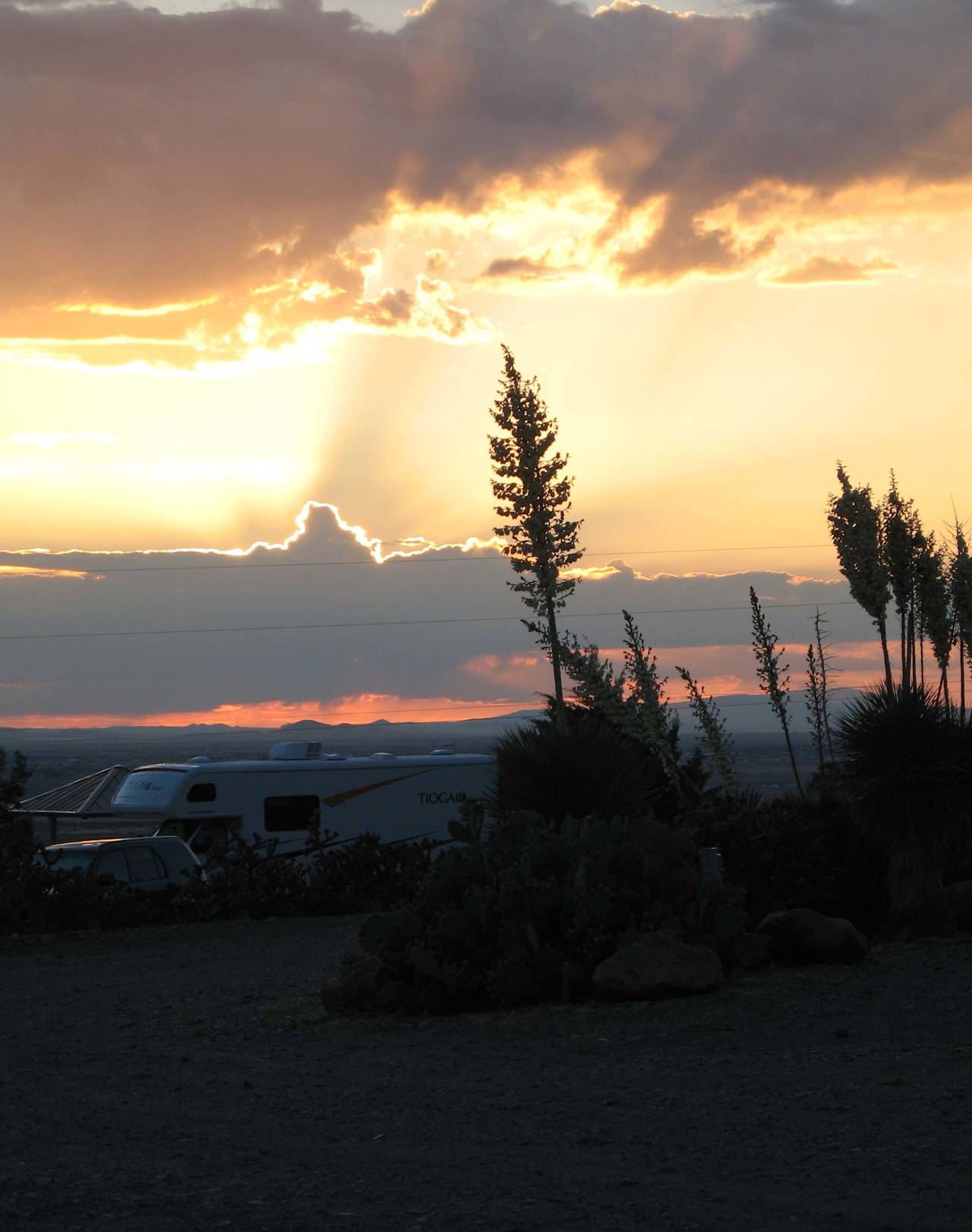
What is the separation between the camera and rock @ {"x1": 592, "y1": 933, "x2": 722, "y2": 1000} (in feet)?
33.9

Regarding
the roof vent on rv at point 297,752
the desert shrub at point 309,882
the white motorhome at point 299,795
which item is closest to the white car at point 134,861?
the desert shrub at point 309,882

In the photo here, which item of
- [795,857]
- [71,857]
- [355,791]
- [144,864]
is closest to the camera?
[795,857]

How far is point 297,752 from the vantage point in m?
26.1

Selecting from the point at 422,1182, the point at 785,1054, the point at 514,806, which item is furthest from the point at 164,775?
the point at 422,1182

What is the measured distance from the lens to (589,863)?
36.3ft

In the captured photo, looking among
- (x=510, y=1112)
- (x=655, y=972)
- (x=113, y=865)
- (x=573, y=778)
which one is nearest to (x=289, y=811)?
(x=113, y=865)

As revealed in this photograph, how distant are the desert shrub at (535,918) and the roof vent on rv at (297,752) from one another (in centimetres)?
1424

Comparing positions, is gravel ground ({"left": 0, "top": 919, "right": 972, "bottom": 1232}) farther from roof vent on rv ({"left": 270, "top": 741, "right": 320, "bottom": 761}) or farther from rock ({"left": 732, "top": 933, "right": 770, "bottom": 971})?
roof vent on rv ({"left": 270, "top": 741, "right": 320, "bottom": 761})

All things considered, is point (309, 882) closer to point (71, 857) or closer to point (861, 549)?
point (71, 857)

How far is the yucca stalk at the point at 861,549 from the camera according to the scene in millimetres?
18094

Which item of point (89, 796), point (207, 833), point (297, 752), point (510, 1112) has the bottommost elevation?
point (510, 1112)

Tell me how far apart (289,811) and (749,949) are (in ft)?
48.7

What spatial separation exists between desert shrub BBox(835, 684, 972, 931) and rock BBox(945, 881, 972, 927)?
142mm

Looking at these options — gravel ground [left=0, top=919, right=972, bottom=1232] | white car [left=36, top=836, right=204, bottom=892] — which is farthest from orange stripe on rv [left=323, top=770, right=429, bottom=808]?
gravel ground [left=0, top=919, right=972, bottom=1232]
